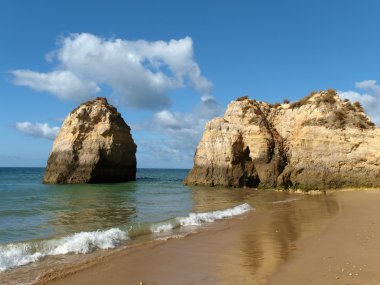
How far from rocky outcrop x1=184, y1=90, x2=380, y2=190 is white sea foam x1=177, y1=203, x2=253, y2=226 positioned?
13.9 metres

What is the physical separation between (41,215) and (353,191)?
21834mm

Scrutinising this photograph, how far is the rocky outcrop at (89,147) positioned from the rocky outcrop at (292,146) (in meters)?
10.3

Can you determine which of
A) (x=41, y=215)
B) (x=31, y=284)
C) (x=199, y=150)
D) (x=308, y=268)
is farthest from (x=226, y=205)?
(x=199, y=150)

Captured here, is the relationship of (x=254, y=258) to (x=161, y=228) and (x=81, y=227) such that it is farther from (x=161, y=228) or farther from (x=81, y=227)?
(x=81, y=227)

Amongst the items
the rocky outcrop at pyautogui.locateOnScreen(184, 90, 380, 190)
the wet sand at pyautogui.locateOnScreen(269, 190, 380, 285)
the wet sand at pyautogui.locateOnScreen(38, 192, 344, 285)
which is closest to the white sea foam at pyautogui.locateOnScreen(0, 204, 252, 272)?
the wet sand at pyautogui.locateOnScreen(38, 192, 344, 285)

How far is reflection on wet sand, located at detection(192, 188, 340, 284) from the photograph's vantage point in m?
8.52

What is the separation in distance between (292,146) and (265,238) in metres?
23.1

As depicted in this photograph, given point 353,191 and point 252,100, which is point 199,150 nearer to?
point 252,100

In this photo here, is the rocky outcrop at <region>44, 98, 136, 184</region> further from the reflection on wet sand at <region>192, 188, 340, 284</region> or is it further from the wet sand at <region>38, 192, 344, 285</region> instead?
the wet sand at <region>38, 192, 344, 285</region>

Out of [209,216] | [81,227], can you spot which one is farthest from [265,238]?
[81,227]

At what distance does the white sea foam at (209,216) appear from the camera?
15923 millimetres

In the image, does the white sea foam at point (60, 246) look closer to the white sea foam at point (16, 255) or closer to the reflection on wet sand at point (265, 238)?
the white sea foam at point (16, 255)

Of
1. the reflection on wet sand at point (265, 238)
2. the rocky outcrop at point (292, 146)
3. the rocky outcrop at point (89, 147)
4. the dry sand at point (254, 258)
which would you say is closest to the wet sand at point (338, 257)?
the dry sand at point (254, 258)

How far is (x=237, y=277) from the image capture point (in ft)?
26.5
